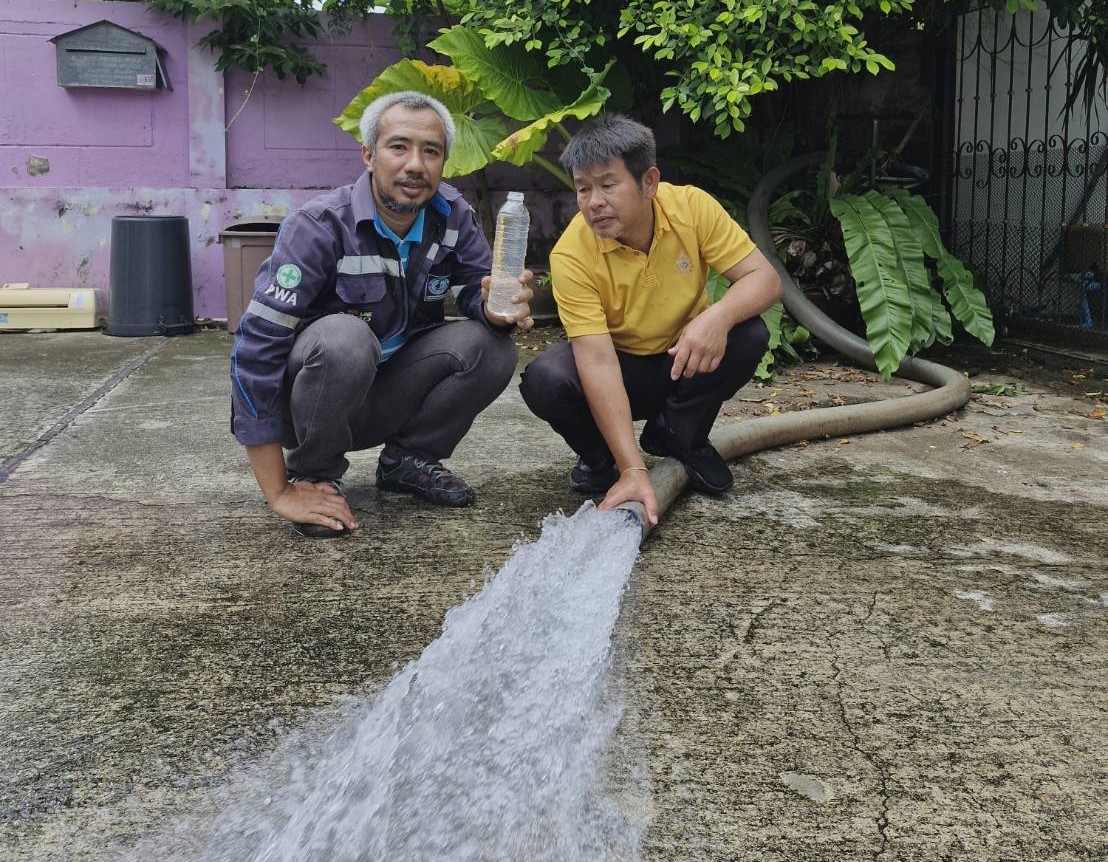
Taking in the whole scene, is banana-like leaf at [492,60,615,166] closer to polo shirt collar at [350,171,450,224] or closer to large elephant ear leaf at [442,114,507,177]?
large elephant ear leaf at [442,114,507,177]

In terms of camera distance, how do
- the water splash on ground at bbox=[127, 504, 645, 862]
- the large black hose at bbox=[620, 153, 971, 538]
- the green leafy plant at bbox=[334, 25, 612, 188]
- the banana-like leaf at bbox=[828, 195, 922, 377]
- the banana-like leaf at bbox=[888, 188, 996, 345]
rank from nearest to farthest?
1. the water splash on ground at bbox=[127, 504, 645, 862]
2. the large black hose at bbox=[620, 153, 971, 538]
3. the banana-like leaf at bbox=[828, 195, 922, 377]
4. the banana-like leaf at bbox=[888, 188, 996, 345]
5. the green leafy plant at bbox=[334, 25, 612, 188]

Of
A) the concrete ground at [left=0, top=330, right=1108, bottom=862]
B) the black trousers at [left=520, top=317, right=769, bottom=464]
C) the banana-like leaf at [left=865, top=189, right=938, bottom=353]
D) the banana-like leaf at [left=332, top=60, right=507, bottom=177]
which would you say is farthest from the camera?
the banana-like leaf at [left=332, top=60, right=507, bottom=177]

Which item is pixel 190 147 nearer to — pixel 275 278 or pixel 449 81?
pixel 449 81

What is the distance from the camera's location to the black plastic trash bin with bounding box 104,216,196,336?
705cm

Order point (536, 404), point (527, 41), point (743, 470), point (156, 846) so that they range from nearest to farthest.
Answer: point (156, 846) → point (536, 404) → point (743, 470) → point (527, 41)

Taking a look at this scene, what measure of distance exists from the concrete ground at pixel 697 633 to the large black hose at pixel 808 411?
0.09 meters

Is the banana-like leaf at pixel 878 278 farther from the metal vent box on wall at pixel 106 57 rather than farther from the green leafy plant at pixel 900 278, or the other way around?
the metal vent box on wall at pixel 106 57

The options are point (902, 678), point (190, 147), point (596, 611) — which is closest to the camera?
point (902, 678)

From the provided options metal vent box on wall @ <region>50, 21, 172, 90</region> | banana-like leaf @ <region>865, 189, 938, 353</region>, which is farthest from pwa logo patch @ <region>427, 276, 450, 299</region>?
metal vent box on wall @ <region>50, 21, 172, 90</region>

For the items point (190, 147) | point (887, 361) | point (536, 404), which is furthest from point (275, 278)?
point (190, 147)

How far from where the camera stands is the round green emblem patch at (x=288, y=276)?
272cm

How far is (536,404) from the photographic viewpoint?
3.13m

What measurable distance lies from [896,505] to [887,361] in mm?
1983

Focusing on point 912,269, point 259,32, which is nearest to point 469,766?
point 912,269
